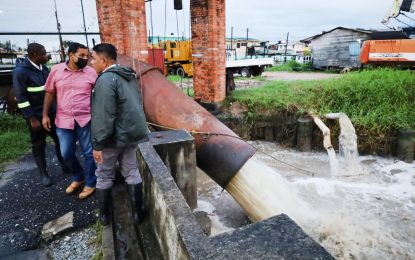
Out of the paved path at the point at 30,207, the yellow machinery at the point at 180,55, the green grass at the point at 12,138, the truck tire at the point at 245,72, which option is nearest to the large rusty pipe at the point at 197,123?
the paved path at the point at 30,207

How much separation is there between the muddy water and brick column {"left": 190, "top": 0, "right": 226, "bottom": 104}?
81.9 inches

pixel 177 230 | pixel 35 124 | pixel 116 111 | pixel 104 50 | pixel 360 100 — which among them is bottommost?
pixel 360 100

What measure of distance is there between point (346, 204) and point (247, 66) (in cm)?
1251

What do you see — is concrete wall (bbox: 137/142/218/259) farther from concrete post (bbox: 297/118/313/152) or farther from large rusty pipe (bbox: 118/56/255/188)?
concrete post (bbox: 297/118/313/152)

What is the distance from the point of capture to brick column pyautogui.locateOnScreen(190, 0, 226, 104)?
6820 mm

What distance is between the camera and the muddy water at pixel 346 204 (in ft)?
13.2

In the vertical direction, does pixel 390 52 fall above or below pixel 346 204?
above

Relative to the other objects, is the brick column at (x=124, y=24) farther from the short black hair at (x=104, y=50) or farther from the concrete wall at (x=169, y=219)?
the concrete wall at (x=169, y=219)

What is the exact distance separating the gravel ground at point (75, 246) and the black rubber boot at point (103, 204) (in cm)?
30

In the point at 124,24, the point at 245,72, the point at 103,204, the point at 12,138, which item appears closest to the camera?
the point at 103,204

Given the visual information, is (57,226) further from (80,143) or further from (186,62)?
(186,62)

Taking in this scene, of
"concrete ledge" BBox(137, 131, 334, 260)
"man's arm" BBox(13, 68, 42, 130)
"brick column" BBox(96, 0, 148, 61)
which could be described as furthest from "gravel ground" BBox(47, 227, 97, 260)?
"brick column" BBox(96, 0, 148, 61)

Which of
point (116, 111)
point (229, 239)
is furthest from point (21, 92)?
point (229, 239)

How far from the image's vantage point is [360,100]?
23.4 ft
